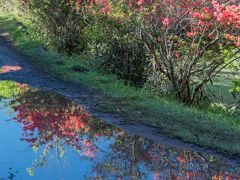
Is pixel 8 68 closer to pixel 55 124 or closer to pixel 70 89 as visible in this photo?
pixel 70 89

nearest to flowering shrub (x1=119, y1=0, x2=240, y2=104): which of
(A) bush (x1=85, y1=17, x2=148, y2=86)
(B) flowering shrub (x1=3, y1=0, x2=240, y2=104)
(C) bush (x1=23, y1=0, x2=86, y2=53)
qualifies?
(B) flowering shrub (x1=3, y1=0, x2=240, y2=104)

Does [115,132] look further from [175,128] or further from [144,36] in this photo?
[144,36]

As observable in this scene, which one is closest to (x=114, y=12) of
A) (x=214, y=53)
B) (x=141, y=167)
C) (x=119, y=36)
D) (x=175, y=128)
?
(x=119, y=36)

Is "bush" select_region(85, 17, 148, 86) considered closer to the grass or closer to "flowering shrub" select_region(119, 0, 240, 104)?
the grass

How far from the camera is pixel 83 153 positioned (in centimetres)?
722

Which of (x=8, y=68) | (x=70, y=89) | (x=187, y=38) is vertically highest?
(x=187, y=38)

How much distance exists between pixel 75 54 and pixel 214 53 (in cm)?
758

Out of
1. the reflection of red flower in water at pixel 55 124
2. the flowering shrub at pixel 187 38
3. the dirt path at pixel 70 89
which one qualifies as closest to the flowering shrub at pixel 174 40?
the flowering shrub at pixel 187 38

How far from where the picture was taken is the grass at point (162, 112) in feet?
27.2

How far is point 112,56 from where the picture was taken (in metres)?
14.8

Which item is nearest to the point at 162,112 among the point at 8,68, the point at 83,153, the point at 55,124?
the point at 55,124

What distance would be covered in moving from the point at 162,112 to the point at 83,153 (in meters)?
3.28

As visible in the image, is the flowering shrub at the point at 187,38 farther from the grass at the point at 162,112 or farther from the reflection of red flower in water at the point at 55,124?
the reflection of red flower in water at the point at 55,124

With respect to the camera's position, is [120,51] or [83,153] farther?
[120,51]
